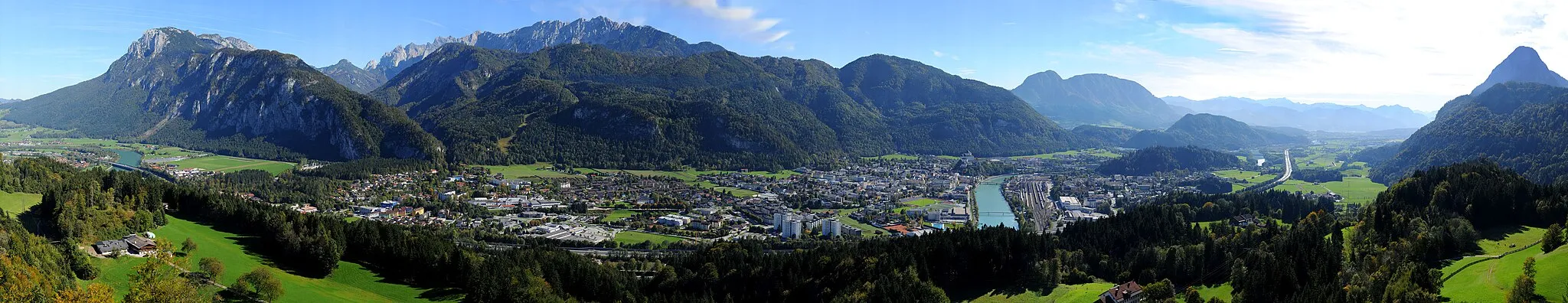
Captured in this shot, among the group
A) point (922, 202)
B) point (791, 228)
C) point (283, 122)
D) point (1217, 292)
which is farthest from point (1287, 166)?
point (283, 122)

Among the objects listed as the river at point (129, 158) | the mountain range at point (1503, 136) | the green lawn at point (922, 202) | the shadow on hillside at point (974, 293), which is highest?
the mountain range at point (1503, 136)

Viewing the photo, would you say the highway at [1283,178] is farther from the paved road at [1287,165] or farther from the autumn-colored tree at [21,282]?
the autumn-colored tree at [21,282]

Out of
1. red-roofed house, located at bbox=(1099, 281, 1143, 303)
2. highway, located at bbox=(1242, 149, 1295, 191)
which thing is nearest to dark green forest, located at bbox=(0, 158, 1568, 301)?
red-roofed house, located at bbox=(1099, 281, 1143, 303)

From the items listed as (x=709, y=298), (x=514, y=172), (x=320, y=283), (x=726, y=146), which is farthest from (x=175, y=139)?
(x=709, y=298)

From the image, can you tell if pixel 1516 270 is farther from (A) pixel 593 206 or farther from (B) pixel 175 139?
(B) pixel 175 139

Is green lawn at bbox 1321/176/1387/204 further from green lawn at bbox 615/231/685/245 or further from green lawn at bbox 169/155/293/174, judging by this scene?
green lawn at bbox 169/155/293/174

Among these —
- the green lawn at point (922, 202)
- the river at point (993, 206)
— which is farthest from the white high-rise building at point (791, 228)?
the green lawn at point (922, 202)

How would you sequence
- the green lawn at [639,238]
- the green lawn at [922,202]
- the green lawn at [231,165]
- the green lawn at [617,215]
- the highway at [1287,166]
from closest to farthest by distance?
the green lawn at [639,238]
the green lawn at [617,215]
the green lawn at [922,202]
the green lawn at [231,165]
the highway at [1287,166]
